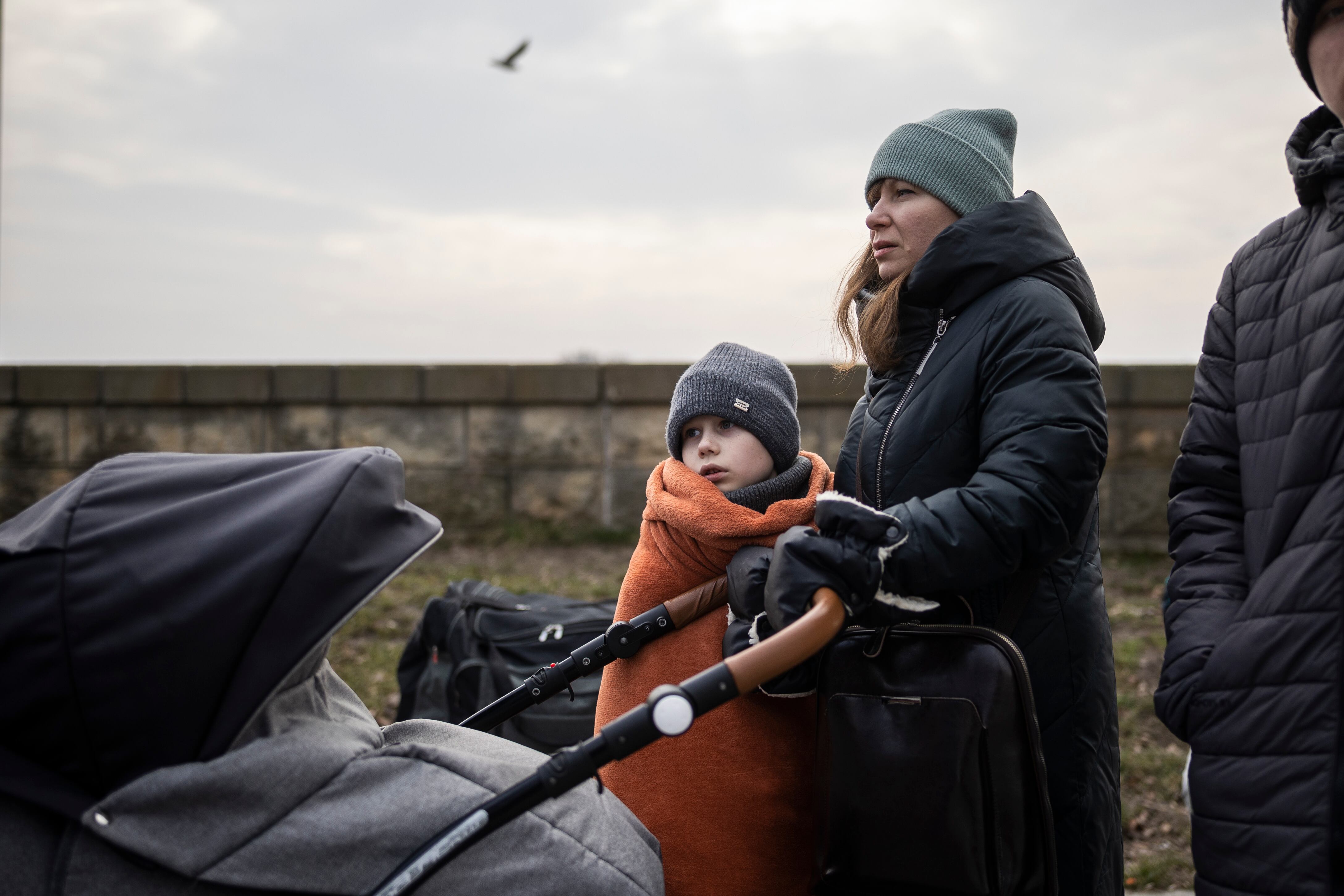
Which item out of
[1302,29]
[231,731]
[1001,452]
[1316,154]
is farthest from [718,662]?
[1302,29]

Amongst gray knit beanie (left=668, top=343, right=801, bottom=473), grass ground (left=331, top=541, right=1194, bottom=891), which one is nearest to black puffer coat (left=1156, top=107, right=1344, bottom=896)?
gray knit beanie (left=668, top=343, right=801, bottom=473)

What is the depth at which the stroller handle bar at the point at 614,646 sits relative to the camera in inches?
78.8

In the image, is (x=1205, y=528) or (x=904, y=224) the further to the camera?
(x=904, y=224)

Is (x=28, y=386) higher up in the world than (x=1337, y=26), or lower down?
lower down

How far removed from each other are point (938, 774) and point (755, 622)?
421mm

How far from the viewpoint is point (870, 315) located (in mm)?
1991

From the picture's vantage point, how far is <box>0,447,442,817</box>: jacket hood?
4.28 ft

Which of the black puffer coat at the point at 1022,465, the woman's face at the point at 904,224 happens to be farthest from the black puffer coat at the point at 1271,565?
the woman's face at the point at 904,224

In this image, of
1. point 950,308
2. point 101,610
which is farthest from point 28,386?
point 950,308

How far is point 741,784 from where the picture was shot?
1886 mm

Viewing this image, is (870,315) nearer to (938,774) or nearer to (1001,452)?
(1001,452)

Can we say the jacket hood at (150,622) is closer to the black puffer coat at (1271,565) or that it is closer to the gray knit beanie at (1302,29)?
the black puffer coat at (1271,565)

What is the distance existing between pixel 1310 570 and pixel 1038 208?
33.8 inches

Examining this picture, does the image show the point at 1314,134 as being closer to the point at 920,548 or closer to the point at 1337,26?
the point at 1337,26
